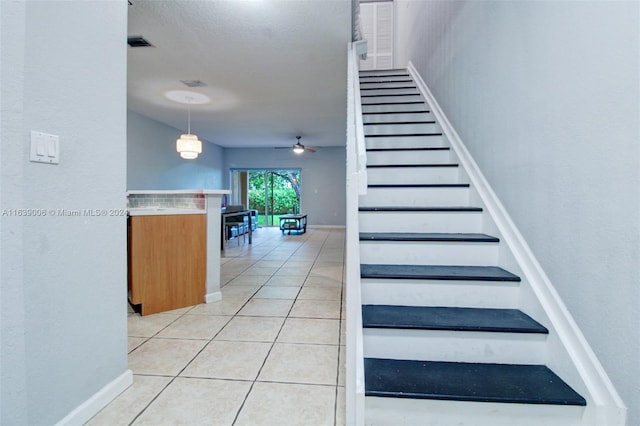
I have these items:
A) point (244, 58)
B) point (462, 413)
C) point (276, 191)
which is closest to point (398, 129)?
point (244, 58)

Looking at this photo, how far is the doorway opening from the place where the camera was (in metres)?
10.6

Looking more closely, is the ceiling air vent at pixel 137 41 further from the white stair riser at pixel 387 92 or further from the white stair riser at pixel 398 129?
the white stair riser at pixel 387 92

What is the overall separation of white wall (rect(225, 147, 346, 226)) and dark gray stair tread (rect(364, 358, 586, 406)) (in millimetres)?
8154

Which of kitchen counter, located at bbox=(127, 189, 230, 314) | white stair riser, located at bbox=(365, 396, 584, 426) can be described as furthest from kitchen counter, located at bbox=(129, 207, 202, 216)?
white stair riser, located at bbox=(365, 396, 584, 426)

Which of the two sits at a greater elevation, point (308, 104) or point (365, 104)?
point (308, 104)

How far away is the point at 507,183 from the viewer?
6.72ft

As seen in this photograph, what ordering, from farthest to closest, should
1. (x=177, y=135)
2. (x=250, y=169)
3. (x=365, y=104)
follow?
1. (x=250, y=169)
2. (x=177, y=135)
3. (x=365, y=104)

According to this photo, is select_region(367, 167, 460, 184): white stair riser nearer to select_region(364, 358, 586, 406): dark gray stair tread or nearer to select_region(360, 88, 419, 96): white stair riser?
select_region(364, 358, 586, 406): dark gray stair tread

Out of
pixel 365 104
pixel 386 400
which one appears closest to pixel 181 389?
pixel 386 400

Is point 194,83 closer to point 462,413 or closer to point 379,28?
point 462,413

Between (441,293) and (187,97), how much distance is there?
494 cm

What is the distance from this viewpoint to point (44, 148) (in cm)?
119

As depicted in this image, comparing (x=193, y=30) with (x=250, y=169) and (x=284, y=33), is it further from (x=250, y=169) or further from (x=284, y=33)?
(x=250, y=169)

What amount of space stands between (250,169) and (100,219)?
29.8 ft
